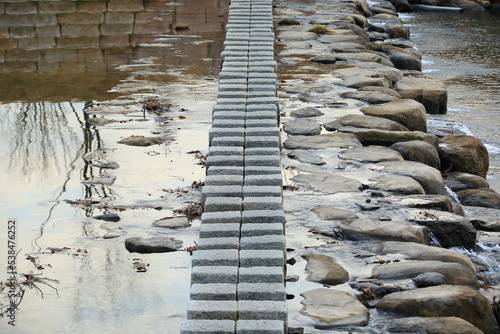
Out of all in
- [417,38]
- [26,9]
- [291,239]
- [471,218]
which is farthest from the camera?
[417,38]

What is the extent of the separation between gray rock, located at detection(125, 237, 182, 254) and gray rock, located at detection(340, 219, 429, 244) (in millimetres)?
1427

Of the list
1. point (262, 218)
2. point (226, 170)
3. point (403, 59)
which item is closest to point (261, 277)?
point (262, 218)

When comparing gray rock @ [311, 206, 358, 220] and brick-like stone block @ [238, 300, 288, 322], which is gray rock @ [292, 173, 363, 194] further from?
brick-like stone block @ [238, 300, 288, 322]

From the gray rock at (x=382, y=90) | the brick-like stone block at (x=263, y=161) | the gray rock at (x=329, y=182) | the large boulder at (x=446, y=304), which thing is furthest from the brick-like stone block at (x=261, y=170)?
the gray rock at (x=382, y=90)

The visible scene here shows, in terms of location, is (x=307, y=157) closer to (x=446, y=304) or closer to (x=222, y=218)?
(x=446, y=304)

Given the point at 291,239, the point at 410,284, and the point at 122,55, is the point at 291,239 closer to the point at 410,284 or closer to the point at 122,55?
the point at 410,284

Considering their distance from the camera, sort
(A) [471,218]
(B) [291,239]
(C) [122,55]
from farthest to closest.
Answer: (C) [122,55] → (A) [471,218] → (B) [291,239]

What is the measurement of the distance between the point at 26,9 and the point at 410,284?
13.0 m

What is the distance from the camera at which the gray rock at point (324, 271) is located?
6.54 m


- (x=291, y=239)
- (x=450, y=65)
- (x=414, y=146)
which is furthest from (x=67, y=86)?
(x=450, y=65)

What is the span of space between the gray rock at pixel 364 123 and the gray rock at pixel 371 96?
1.22 meters

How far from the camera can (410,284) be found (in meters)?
6.47

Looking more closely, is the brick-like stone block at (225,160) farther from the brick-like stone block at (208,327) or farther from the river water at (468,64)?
the river water at (468,64)

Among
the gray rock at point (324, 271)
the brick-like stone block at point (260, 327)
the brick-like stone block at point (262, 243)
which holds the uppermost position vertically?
the brick-like stone block at point (262, 243)
